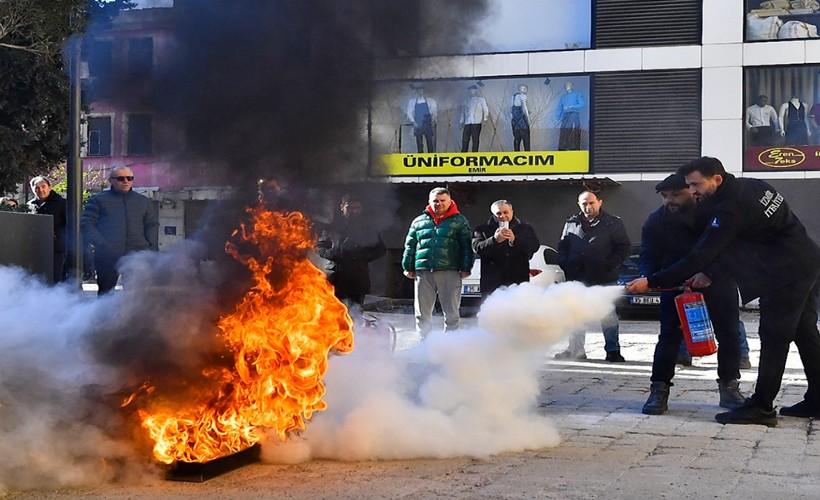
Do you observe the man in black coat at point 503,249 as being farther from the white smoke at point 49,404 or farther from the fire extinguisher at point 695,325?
the white smoke at point 49,404

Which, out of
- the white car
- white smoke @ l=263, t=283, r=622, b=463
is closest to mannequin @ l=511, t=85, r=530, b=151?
the white car

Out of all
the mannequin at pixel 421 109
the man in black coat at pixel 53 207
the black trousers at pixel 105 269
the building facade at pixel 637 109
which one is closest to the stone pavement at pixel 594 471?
the mannequin at pixel 421 109

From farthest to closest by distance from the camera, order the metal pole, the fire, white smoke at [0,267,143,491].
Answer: the metal pole, the fire, white smoke at [0,267,143,491]

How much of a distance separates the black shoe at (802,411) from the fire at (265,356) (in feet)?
11.6

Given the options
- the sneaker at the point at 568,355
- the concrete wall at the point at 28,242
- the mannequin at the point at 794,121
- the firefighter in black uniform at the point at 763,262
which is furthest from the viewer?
the mannequin at the point at 794,121

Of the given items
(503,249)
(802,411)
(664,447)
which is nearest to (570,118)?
(503,249)

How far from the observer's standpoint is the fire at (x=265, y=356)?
499cm

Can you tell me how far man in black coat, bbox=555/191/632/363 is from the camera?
10.5 meters

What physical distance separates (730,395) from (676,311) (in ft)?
2.50

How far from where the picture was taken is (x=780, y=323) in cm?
675

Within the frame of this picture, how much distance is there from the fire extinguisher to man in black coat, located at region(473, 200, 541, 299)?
129 inches

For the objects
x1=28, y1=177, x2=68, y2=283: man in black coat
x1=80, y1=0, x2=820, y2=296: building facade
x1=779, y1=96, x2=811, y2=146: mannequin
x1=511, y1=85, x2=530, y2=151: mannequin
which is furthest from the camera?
x1=511, y1=85, x2=530, y2=151: mannequin

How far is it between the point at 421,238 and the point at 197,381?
212 inches

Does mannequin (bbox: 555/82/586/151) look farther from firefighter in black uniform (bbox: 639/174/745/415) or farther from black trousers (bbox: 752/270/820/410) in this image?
black trousers (bbox: 752/270/820/410)
